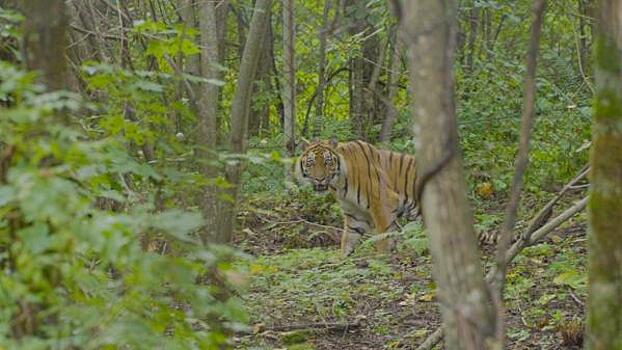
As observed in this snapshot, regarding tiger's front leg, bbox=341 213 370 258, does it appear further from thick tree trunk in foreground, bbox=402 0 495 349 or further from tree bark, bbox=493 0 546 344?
thick tree trunk in foreground, bbox=402 0 495 349

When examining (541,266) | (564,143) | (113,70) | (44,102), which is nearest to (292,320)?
(541,266)

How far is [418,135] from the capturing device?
2.74 meters

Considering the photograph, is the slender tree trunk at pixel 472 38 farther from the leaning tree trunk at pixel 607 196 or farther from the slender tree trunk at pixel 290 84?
the leaning tree trunk at pixel 607 196

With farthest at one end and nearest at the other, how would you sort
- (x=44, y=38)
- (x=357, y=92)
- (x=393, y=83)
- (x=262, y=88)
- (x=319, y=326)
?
(x=262, y=88) < (x=357, y=92) < (x=393, y=83) < (x=319, y=326) < (x=44, y=38)

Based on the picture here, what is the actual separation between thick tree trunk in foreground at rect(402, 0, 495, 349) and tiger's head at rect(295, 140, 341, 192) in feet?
28.2

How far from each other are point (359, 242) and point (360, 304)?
2.48 metres

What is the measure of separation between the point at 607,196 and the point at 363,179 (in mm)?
8548

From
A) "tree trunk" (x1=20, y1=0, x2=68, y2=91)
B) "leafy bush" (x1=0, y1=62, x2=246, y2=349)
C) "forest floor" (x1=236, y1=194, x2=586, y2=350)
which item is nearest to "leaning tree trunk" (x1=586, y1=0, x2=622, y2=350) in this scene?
"leafy bush" (x1=0, y1=62, x2=246, y2=349)

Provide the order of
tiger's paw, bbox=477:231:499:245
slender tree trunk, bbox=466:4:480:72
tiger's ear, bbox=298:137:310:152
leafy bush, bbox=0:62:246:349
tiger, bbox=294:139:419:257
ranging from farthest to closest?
slender tree trunk, bbox=466:4:480:72 < tiger's ear, bbox=298:137:310:152 < tiger, bbox=294:139:419:257 < tiger's paw, bbox=477:231:499:245 < leafy bush, bbox=0:62:246:349

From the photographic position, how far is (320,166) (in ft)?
37.3

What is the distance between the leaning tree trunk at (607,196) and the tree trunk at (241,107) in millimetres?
2081

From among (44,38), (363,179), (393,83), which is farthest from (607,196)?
(393,83)

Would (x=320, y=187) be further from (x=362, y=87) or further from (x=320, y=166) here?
(x=362, y=87)

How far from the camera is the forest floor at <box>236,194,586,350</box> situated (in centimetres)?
671
